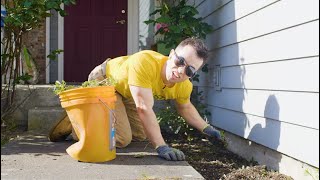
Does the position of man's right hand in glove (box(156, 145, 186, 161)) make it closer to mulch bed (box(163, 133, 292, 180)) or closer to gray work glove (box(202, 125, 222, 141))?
mulch bed (box(163, 133, 292, 180))

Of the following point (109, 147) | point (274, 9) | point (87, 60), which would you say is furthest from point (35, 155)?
point (87, 60)

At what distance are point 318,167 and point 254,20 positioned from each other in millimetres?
1349

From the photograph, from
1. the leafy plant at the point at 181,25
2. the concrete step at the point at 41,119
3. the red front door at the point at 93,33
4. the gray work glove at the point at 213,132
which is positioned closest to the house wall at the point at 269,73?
the leafy plant at the point at 181,25

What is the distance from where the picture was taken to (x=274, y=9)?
2943mm

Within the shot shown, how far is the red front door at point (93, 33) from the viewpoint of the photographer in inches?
285

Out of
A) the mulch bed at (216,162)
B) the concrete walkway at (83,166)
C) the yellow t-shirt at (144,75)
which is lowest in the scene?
the mulch bed at (216,162)

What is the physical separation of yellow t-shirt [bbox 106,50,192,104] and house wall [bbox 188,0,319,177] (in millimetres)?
554

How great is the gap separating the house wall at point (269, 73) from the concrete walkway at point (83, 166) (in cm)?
69

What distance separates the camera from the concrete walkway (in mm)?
2496

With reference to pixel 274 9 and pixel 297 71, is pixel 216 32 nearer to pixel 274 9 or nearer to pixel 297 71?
pixel 274 9

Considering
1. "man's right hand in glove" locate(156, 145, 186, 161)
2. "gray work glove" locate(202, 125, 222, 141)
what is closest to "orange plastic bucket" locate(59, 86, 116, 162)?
"man's right hand in glove" locate(156, 145, 186, 161)

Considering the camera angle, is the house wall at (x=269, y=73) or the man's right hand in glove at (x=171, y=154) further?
the man's right hand in glove at (x=171, y=154)

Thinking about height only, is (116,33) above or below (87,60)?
above

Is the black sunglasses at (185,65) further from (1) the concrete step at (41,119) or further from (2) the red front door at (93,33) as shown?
(2) the red front door at (93,33)
